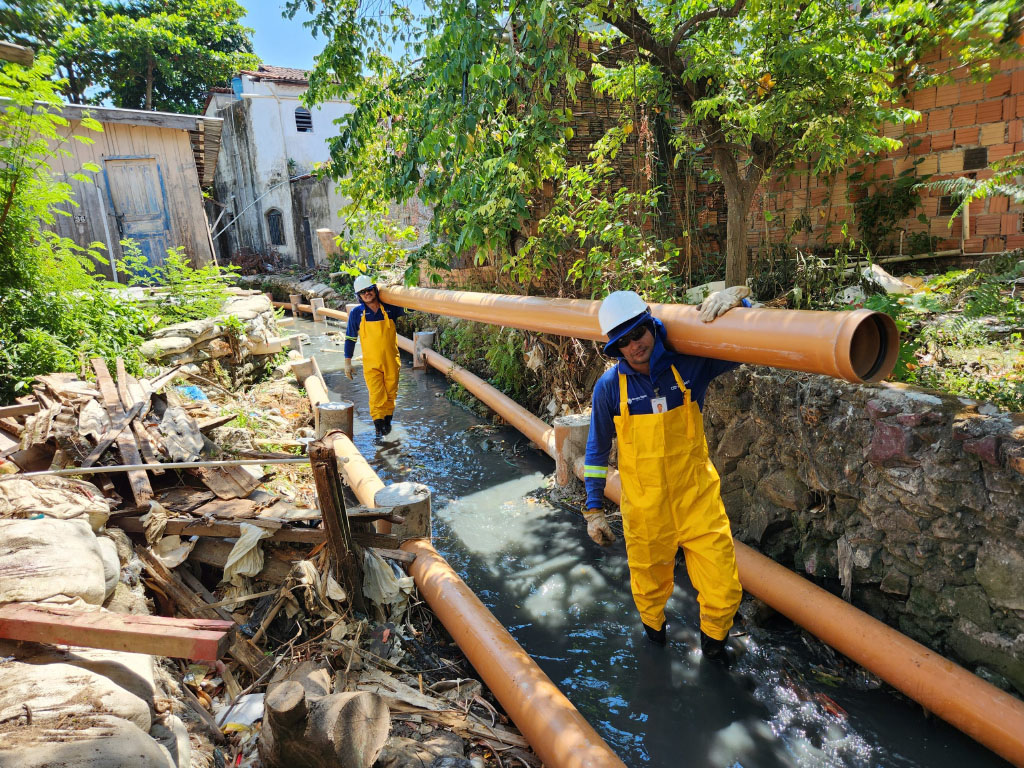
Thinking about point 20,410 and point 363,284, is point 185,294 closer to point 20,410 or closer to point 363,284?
point 363,284

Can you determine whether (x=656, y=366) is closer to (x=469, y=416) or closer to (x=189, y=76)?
(x=469, y=416)

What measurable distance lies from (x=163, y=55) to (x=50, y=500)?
26.4 metres

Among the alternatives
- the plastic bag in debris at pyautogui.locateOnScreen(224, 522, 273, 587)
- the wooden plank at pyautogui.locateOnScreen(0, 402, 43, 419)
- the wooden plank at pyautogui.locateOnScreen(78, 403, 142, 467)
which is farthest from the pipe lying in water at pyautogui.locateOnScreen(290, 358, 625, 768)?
the wooden plank at pyautogui.locateOnScreen(0, 402, 43, 419)

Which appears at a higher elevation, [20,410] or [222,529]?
[20,410]

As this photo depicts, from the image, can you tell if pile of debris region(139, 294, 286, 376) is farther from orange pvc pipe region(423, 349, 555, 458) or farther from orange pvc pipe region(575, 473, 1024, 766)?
orange pvc pipe region(575, 473, 1024, 766)

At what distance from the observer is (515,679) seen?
2.76 m

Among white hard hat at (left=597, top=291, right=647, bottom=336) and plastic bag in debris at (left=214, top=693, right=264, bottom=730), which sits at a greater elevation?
white hard hat at (left=597, top=291, right=647, bottom=336)

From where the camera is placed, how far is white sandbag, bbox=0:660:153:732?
1.83 m

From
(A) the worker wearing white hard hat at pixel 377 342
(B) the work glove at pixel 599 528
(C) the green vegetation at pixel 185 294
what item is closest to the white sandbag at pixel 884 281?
(B) the work glove at pixel 599 528

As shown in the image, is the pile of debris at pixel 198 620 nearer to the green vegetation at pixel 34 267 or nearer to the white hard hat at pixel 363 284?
the green vegetation at pixel 34 267

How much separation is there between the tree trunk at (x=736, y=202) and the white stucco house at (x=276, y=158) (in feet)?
58.5

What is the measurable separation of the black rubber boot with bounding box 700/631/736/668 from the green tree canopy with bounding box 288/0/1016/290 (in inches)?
125

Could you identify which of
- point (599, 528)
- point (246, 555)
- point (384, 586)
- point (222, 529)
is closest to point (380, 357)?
point (222, 529)

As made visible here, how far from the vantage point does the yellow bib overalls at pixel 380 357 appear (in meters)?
6.91
